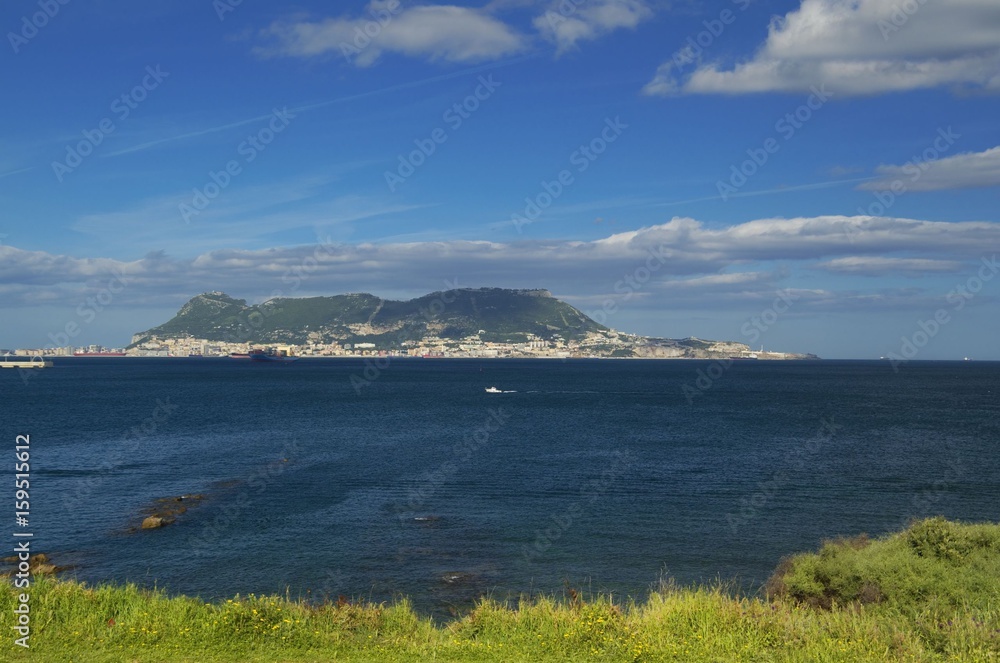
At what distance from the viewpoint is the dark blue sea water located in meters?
37.7

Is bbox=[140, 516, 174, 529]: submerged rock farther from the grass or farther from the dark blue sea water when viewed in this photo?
the grass

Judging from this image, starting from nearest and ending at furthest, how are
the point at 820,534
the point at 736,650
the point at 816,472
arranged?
the point at 736,650 < the point at 820,534 < the point at 816,472

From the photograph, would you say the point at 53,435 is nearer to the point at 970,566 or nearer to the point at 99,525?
the point at 99,525

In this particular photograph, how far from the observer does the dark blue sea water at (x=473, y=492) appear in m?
37.7

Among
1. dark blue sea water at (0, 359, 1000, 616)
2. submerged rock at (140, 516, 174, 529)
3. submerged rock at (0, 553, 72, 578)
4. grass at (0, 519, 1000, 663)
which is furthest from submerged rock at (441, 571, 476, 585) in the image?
submerged rock at (140, 516, 174, 529)

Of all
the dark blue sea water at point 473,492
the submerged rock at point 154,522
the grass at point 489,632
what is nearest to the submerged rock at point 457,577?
the dark blue sea water at point 473,492

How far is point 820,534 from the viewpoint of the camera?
4453 centimetres

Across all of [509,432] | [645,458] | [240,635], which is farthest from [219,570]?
[509,432]

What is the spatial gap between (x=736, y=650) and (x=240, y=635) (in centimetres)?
1162

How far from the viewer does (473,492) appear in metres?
56.7

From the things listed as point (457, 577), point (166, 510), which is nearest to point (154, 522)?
point (166, 510)

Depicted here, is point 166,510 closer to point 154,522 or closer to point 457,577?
point 154,522

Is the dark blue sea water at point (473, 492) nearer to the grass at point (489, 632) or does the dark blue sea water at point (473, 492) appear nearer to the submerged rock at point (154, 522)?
the submerged rock at point (154, 522)

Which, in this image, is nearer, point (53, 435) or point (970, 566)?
point (970, 566)
